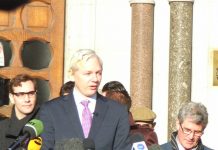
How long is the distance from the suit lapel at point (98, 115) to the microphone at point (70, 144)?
11.2 inches

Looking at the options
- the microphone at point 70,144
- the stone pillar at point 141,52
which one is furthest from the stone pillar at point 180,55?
the microphone at point 70,144

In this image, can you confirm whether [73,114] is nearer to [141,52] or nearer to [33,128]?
[33,128]

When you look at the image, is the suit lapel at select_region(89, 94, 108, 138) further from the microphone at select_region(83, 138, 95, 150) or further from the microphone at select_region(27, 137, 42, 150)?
the microphone at select_region(27, 137, 42, 150)

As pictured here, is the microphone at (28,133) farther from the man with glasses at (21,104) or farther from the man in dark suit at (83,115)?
the man with glasses at (21,104)

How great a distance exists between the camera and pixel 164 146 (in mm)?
4453

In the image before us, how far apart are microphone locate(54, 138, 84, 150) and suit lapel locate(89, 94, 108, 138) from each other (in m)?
0.29

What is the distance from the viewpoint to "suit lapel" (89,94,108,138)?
4258 millimetres

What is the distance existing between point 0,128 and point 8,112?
4064 mm

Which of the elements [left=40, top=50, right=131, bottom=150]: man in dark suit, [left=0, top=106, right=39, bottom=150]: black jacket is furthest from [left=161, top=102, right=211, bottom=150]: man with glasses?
[left=0, top=106, right=39, bottom=150]: black jacket

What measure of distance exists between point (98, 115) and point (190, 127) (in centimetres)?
59

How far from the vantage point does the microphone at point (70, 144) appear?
3.86m

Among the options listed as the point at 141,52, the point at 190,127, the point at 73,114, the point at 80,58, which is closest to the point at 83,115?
the point at 73,114

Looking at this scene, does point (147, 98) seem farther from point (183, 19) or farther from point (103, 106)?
point (103, 106)

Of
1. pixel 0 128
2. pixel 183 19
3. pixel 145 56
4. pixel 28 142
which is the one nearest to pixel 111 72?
pixel 145 56
